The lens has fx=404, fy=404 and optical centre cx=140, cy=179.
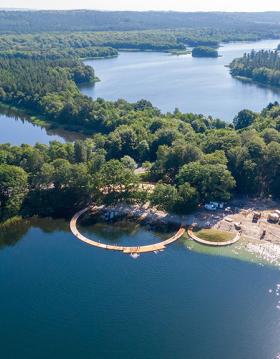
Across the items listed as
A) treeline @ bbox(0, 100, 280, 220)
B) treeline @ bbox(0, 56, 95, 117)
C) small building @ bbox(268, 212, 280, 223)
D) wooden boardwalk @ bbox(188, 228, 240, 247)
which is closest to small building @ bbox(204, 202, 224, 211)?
treeline @ bbox(0, 100, 280, 220)

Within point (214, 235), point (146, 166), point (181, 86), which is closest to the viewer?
point (214, 235)

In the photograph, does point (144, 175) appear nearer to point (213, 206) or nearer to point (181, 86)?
point (213, 206)

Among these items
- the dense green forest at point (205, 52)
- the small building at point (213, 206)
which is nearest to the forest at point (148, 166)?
the small building at point (213, 206)

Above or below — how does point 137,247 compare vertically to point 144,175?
below

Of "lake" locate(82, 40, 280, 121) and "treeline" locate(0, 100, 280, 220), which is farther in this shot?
"lake" locate(82, 40, 280, 121)

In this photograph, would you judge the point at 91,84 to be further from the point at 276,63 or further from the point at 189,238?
the point at 189,238

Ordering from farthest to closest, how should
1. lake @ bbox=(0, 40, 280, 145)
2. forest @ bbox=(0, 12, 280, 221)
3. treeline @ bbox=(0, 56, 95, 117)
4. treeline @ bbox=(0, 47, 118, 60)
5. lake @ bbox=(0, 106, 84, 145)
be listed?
1. treeline @ bbox=(0, 47, 118, 60)
2. treeline @ bbox=(0, 56, 95, 117)
3. lake @ bbox=(0, 40, 280, 145)
4. lake @ bbox=(0, 106, 84, 145)
5. forest @ bbox=(0, 12, 280, 221)

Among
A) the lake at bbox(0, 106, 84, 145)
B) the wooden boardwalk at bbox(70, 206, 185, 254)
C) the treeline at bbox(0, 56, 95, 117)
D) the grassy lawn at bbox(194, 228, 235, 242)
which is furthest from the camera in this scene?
the treeline at bbox(0, 56, 95, 117)

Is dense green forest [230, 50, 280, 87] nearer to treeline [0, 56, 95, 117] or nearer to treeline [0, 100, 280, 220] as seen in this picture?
treeline [0, 56, 95, 117]

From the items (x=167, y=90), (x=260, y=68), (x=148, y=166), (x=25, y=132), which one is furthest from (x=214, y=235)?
(x=260, y=68)
